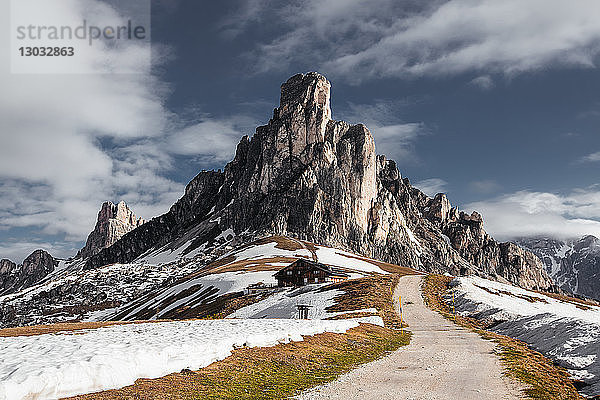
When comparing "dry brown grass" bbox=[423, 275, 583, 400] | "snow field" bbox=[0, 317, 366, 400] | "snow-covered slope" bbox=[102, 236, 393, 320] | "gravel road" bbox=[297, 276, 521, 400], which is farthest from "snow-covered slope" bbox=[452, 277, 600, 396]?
"snow-covered slope" bbox=[102, 236, 393, 320]

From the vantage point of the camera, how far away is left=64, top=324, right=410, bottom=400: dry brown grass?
49.3 ft

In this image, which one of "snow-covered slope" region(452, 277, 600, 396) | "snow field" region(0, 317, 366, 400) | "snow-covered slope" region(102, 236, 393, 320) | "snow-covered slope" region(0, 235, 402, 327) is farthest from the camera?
"snow-covered slope" region(0, 235, 402, 327)

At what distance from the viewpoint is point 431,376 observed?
63.8 feet

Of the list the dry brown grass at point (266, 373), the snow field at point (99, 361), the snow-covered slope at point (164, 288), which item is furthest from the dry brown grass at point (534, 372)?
the snow-covered slope at point (164, 288)

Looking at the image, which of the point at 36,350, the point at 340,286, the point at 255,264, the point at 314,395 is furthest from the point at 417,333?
the point at 255,264

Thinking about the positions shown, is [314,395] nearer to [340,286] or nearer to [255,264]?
[340,286]

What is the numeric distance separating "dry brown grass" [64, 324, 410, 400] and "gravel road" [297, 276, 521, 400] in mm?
1211

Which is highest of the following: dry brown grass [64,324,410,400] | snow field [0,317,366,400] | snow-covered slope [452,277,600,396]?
snow field [0,317,366,400]

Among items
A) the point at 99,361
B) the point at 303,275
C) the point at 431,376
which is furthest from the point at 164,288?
the point at 431,376

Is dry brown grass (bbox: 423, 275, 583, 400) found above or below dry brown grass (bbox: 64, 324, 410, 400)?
below

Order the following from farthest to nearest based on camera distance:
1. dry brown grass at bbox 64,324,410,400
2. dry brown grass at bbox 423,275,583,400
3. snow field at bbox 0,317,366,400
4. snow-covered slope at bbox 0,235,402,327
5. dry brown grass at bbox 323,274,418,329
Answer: snow-covered slope at bbox 0,235,402,327 < dry brown grass at bbox 323,274,418,329 < dry brown grass at bbox 423,275,583,400 < dry brown grass at bbox 64,324,410,400 < snow field at bbox 0,317,366,400

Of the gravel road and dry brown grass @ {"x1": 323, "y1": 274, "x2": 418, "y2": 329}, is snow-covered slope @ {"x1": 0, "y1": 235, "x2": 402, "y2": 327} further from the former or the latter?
the gravel road

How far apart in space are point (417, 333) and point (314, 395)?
23.9m

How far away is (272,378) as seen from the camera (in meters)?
18.6
